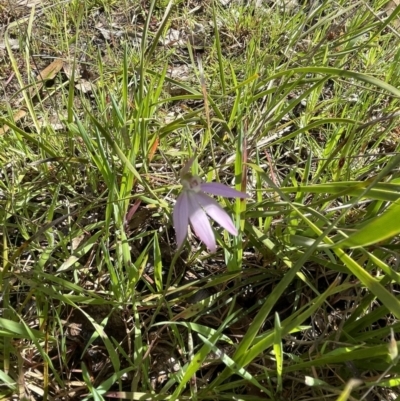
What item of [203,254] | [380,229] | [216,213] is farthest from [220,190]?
[203,254]

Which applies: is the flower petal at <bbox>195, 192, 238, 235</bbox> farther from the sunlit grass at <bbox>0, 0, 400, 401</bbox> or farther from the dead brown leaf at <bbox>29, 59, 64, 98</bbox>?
the dead brown leaf at <bbox>29, 59, 64, 98</bbox>

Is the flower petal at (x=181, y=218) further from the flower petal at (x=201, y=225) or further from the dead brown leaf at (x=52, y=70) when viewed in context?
the dead brown leaf at (x=52, y=70)

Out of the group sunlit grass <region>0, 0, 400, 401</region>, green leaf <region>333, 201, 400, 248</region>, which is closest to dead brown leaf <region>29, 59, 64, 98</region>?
sunlit grass <region>0, 0, 400, 401</region>

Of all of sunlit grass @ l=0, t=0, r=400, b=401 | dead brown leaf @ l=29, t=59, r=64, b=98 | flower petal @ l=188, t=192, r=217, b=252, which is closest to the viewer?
flower petal @ l=188, t=192, r=217, b=252

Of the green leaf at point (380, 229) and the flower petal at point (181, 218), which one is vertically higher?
the flower petal at point (181, 218)

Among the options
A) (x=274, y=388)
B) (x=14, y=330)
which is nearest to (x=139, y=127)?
(x=14, y=330)

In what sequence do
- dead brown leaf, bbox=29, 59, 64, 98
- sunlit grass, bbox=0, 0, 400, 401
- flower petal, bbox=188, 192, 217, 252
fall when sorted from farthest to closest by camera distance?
dead brown leaf, bbox=29, 59, 64, 98, sunlit grass, bbox=0, 0, 400, 401, flower petal, bbox=188, 192, 217, 252

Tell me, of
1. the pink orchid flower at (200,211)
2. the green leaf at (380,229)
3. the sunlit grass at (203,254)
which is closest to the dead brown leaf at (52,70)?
the sunlit grass at (203,254)

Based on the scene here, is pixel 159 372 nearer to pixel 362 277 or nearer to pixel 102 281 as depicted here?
pixel 102 281
